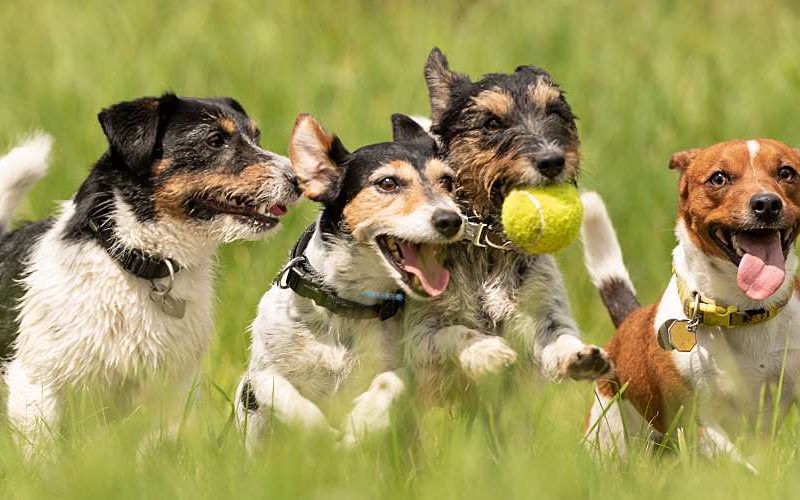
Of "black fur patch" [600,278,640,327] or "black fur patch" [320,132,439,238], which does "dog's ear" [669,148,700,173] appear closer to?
"black fur patch" [600,278,640,327]

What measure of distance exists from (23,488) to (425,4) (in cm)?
812

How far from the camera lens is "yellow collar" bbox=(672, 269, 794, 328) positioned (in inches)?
207

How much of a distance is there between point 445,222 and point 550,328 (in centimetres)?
71

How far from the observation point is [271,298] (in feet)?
→ 18.0

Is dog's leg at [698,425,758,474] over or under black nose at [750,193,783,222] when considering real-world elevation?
under

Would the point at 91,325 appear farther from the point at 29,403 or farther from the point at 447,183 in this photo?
the point at 447,183

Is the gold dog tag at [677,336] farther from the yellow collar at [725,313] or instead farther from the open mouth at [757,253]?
the open mouth at [757,253]

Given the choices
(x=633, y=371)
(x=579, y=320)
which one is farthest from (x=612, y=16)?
(x=633, y=371)

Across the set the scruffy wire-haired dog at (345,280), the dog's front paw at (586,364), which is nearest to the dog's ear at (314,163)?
the scruffy wire-haired dog at (345,280)

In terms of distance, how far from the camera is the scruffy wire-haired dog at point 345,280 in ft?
16.4

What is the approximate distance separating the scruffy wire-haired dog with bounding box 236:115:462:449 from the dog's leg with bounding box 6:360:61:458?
817 mm

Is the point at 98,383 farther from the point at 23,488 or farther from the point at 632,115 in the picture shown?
the point at 632,115

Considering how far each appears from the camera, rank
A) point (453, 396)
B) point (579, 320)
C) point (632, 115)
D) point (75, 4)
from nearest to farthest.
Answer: point (453, 396) < point (579, 320) < point (632, 115) < point (75, 4)

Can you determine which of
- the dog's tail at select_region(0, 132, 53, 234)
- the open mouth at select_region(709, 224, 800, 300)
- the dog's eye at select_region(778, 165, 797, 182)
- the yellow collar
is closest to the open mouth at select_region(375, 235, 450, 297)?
the yellow collar
